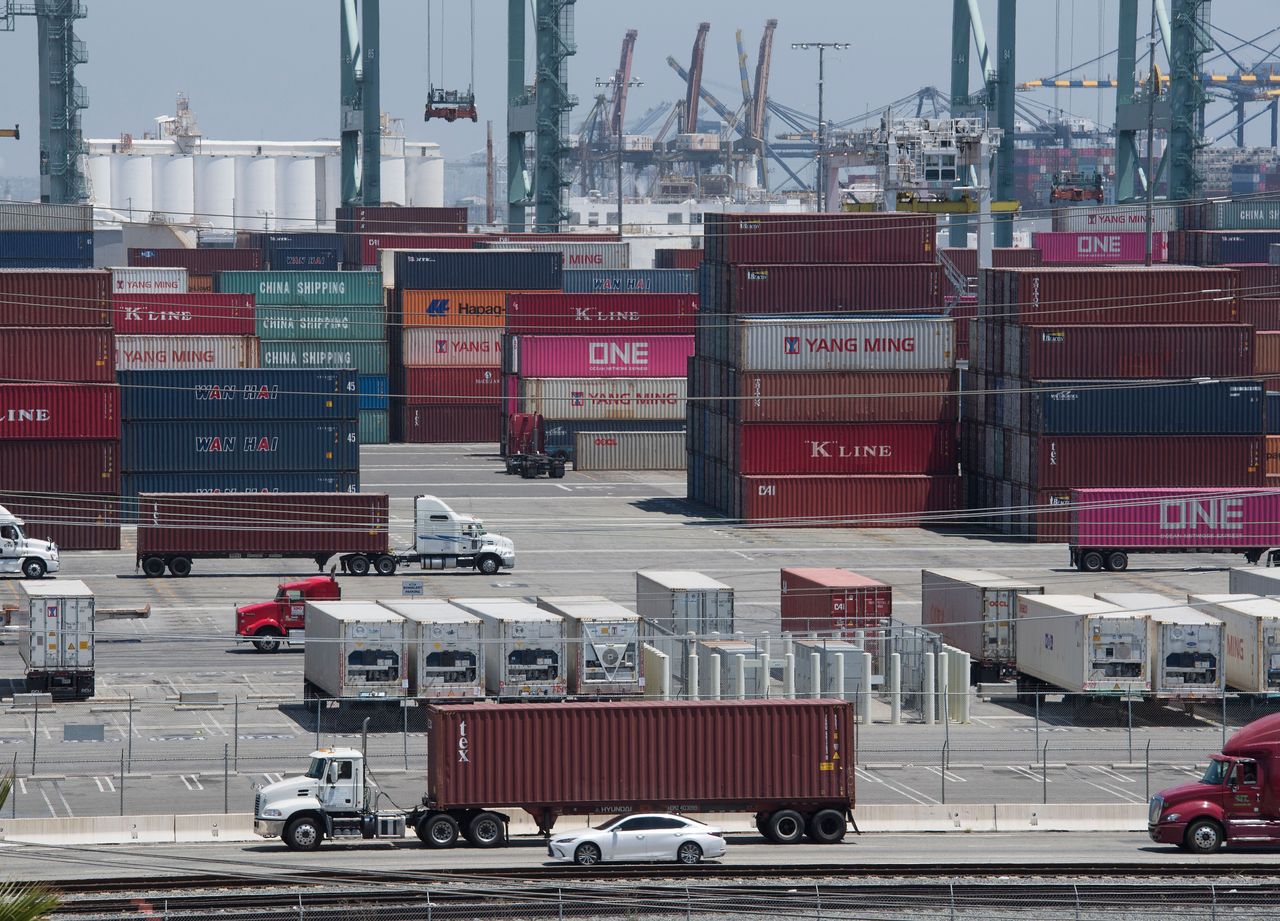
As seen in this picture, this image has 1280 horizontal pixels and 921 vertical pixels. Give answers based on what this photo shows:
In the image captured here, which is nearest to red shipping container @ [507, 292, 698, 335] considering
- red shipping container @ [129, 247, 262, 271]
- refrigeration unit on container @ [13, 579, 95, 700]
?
red shipping container @ [129, 247, 262, 271]

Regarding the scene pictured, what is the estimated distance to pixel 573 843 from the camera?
3238 centimetres

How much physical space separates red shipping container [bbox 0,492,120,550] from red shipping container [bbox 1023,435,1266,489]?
30.6 meters

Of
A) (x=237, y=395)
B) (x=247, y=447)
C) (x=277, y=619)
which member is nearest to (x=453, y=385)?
(x=237, y=395)

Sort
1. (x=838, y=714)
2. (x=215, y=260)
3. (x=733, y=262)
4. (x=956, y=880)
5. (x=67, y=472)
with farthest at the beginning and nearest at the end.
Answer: (x=215, y=260)
(x=733, y=262)
(x=67, y=472)
(x=838, y=714)
(x=956, y=880)

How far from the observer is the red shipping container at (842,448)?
7581 cm

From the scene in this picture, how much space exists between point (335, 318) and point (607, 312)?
43.5ft

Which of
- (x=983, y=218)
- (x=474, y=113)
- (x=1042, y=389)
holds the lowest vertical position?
(x=1042, y=389)

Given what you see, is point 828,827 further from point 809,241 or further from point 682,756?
point 809,241

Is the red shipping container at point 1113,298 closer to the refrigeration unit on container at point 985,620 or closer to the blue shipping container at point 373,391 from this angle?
the refrigeration unit on container at point 985,620

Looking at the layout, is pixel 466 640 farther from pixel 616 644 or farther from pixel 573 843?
pixel 573 843

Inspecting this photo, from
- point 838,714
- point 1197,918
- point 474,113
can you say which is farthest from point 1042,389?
point 474,113

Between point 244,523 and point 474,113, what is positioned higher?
point 474,113

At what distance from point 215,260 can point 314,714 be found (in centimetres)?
10116

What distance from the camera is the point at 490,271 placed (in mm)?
106812
